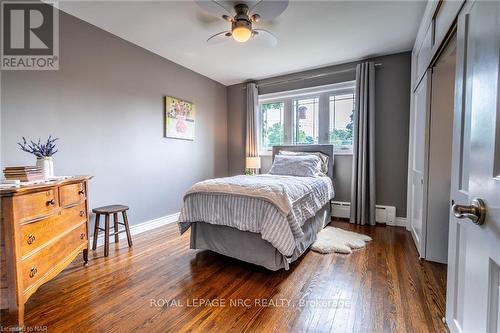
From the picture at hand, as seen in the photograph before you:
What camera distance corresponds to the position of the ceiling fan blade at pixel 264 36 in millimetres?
2402

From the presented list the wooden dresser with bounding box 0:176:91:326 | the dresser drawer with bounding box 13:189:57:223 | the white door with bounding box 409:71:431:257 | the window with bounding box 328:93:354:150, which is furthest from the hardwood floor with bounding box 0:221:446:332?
the window with bounding box 328:93:354:150

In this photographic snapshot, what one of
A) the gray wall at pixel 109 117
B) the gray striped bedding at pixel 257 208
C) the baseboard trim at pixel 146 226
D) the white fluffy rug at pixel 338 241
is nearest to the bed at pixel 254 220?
the gray striped bedding at pixel 257 208

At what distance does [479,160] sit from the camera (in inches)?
33.0

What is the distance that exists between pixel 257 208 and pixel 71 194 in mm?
1572

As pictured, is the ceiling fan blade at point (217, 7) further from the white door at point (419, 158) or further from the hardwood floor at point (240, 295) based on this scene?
the hardwood floor at point (240, 295)

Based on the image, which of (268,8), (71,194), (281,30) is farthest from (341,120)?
(71,194)

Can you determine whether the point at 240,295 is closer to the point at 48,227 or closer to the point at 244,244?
the point at 244,244

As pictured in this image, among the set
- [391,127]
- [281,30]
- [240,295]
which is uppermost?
[281,30]

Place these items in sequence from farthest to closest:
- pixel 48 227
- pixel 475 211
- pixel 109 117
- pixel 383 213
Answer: pixel 383 213 → pixel 109 117 → pixel 48 227 → pixel 475 211

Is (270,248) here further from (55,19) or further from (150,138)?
(55,19)

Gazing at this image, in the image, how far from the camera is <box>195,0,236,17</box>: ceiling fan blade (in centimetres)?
208

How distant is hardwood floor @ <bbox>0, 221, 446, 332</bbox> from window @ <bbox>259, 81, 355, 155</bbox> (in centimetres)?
209

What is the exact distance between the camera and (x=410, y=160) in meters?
3.28

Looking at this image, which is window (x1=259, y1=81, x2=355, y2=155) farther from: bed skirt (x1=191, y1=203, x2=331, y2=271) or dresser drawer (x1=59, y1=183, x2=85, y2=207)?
dresser drawer (x1=59, y1=183, x2=85, y2=207)
